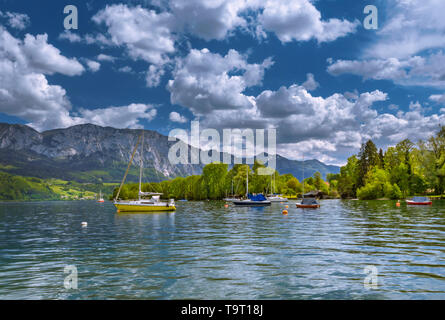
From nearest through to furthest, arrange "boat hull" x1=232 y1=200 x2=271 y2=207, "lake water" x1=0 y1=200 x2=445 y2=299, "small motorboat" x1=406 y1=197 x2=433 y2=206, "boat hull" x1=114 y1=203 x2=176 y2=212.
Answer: "lake water" x1=0 y1=200 x2=445 y2=299
"boat hull" x1=114 y1=203 x2=176 y2=212
"small motorboat" x1=406 y1=197 x2=433 y2=206
"boat hull" x1=232 y1=200 x2=271 y2=207

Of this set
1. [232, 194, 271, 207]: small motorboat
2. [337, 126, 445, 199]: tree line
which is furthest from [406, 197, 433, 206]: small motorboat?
[232, 194, 271, 207]: small motorboat

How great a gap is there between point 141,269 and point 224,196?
16835cm

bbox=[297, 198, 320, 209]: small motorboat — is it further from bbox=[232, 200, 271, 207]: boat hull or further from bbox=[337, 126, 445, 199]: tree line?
bbox=[337, 126, 445, 199]: tree line

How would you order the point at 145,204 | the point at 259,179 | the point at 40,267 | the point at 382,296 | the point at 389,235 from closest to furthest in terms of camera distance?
→ the point at 382,296, the point at 40,267, the point at 389,235, the point at 145,204, the point at 259,179

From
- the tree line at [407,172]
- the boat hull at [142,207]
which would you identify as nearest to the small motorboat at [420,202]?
the tree line at [407,172]

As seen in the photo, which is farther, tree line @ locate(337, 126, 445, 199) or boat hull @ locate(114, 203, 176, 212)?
tree line @ locate(337, 126, 445, 199)

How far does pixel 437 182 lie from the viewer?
117 metres

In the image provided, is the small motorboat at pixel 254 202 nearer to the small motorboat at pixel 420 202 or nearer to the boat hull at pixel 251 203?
the boat hull at pixel 251 203

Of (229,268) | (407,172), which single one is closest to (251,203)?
(407,172)

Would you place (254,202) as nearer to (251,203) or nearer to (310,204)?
(251,203)

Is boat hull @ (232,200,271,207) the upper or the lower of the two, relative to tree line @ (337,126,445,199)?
lower

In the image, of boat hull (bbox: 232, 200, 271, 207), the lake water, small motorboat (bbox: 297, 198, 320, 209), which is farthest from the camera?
boat hull (bbox: 232, 200, 271, 207)

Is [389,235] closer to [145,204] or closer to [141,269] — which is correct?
[141,269]
